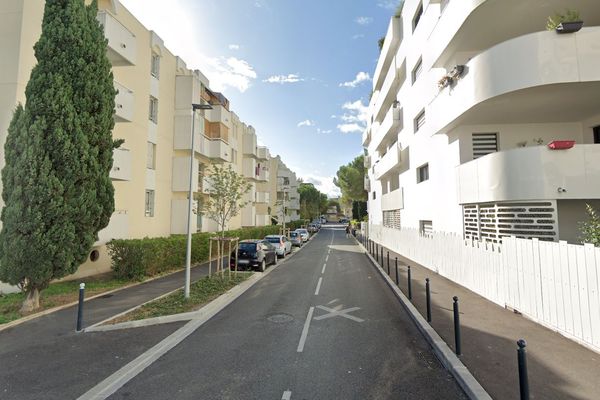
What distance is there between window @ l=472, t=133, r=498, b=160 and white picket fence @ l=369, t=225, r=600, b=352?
3.99 metres

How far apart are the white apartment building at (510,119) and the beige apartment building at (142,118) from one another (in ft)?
32.4

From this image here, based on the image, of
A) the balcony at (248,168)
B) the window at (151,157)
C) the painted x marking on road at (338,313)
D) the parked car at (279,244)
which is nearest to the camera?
the painted x marking on road at (338,313)

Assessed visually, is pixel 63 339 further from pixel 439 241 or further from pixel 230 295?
pixel 439 241

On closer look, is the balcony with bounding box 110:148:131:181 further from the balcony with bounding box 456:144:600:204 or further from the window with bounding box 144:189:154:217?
the balcony with bounding box 456:144:600:204

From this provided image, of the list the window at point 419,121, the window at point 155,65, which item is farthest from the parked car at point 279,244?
the window at point 155,65

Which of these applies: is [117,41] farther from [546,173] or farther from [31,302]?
[546,173]

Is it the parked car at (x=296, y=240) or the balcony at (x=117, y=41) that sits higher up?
the balcony at (x=117, y=41)

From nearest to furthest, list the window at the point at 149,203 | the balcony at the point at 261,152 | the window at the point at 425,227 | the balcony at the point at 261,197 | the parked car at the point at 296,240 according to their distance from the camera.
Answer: the window at the point at 425,227 < the window at the point at 149,203 < the parked car at the point at 296,240 < the balcony at the point at 261,197 < the balcony at the point at 261,152

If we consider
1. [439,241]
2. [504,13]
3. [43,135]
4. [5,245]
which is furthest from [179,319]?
[504,13]

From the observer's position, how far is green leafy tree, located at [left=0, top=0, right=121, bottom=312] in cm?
771

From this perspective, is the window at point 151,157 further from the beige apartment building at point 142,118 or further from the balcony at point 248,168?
the balcony at point 248,168

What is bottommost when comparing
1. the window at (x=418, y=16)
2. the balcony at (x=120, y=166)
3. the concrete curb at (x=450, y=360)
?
the concrete curb at (x=450, y=360)

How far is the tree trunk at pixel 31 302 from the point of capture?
26.2 feet

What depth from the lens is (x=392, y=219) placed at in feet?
84.2
